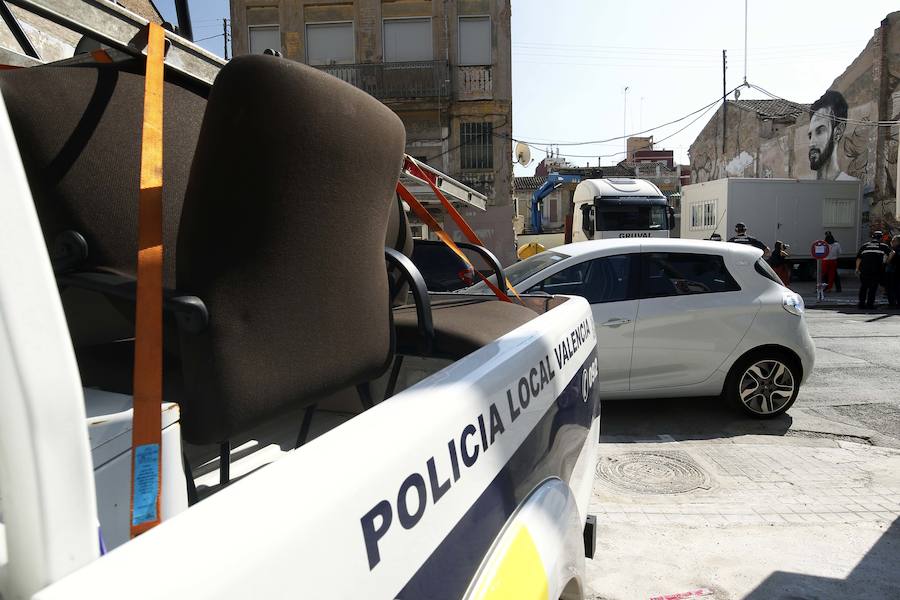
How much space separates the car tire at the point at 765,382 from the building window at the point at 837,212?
59.6 feet

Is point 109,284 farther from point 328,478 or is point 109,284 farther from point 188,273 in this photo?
point 328,478

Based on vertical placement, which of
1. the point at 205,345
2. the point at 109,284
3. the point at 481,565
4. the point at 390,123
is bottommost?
the point at 481,565

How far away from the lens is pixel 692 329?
5168 millimetres

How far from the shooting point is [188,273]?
1165 millimetres

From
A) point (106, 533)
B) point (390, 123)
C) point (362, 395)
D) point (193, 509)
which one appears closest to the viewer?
point (193, 509)

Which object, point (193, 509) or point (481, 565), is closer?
point (193, 509)

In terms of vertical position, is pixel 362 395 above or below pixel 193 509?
below

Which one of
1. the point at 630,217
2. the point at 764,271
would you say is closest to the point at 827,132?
the point at 630,217

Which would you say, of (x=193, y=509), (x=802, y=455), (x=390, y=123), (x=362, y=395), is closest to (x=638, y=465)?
(x=802, y=455)

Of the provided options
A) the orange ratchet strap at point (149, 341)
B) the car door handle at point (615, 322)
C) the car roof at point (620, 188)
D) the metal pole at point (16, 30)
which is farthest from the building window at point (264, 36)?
the orange ratchet strap at point (149, 341)

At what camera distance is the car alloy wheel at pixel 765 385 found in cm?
520

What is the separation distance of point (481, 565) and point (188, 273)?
735 mm

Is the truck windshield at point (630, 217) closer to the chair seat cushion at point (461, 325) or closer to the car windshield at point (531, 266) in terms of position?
the car windshield at point (531, 266)

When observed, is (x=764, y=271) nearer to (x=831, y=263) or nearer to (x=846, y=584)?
(x=846, y=584)
